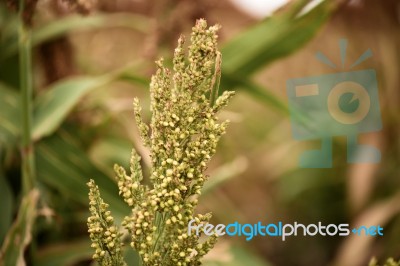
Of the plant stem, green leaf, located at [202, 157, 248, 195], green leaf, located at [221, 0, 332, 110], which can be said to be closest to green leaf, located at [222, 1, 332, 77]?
green leaf, located at [221, 0, 332, 110]

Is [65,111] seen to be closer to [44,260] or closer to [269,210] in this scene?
[44,260]

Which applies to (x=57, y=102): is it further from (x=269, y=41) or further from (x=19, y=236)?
(x=269, y=41)

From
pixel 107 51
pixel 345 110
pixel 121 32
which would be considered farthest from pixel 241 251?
pixel 121 32

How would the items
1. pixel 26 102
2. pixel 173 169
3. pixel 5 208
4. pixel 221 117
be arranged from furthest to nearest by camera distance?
pixel 221 117
pixel 5 208
pixel 26 102
pixel 173 169

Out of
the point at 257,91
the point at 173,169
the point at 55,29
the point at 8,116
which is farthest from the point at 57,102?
the point at 173,169

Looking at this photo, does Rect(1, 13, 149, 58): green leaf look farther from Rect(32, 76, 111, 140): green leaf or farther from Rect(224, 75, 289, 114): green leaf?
Rect(224, 75, 289, 114): green leaf

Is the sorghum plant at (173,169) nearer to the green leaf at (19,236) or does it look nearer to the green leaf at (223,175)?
the green leaf at (19,236)
